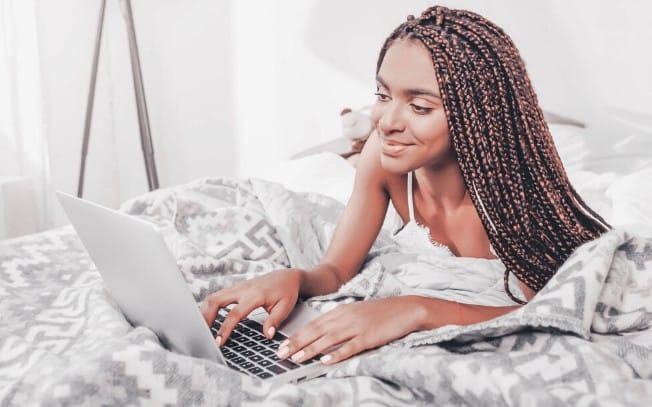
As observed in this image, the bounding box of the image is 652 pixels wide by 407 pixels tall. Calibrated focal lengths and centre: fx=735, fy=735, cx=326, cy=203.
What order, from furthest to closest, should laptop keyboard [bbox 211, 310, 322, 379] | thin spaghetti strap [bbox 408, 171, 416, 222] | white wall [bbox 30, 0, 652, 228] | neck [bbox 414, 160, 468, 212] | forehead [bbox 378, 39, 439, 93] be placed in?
1. white wall [bbox 30, 0, 652, 228]
2. thin spaghetti strap [bbox 408, 171, 416, 222]
3. neck [bbox 414, 160, 468, 212]
4. forehead [bbox 378, 39, 439, 93]
5. laptop keyboard [bbox 211, 310, 322, 379]

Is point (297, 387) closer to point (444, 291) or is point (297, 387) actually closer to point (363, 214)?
point (444, 291)

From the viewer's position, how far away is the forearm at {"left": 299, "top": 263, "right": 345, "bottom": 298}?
3.69ft

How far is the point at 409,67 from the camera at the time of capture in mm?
1067

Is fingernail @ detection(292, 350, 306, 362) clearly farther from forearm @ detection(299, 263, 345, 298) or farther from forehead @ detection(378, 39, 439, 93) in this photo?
forehead @ detection(378, 39, 439, 93)

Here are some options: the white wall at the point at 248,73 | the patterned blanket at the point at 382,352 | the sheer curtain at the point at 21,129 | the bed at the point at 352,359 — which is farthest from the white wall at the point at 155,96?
the patterned blanket at the point at 382,352

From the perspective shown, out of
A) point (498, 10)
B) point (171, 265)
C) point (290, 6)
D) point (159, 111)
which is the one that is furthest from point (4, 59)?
point (171, 265)

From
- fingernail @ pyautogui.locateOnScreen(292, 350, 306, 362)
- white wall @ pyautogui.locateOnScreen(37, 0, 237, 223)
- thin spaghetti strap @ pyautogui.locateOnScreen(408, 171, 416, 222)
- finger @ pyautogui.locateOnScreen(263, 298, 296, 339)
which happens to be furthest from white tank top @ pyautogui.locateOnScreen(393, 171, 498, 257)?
white wall @ pyautogui.locateOnScreen(37, 0, 237, 223)

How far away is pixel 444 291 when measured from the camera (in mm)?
1170

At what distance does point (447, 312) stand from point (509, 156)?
0.87 ft

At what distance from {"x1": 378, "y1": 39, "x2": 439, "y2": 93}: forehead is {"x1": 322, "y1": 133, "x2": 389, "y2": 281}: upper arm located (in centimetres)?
25

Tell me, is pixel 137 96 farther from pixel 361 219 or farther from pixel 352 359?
pixel 352 359

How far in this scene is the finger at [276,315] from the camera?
96cm

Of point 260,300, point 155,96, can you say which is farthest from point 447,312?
point 155,96

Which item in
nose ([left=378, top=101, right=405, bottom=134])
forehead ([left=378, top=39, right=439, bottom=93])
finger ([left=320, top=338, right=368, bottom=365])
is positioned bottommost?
finger ([left=320, top=338, right=368, bottom=365])
